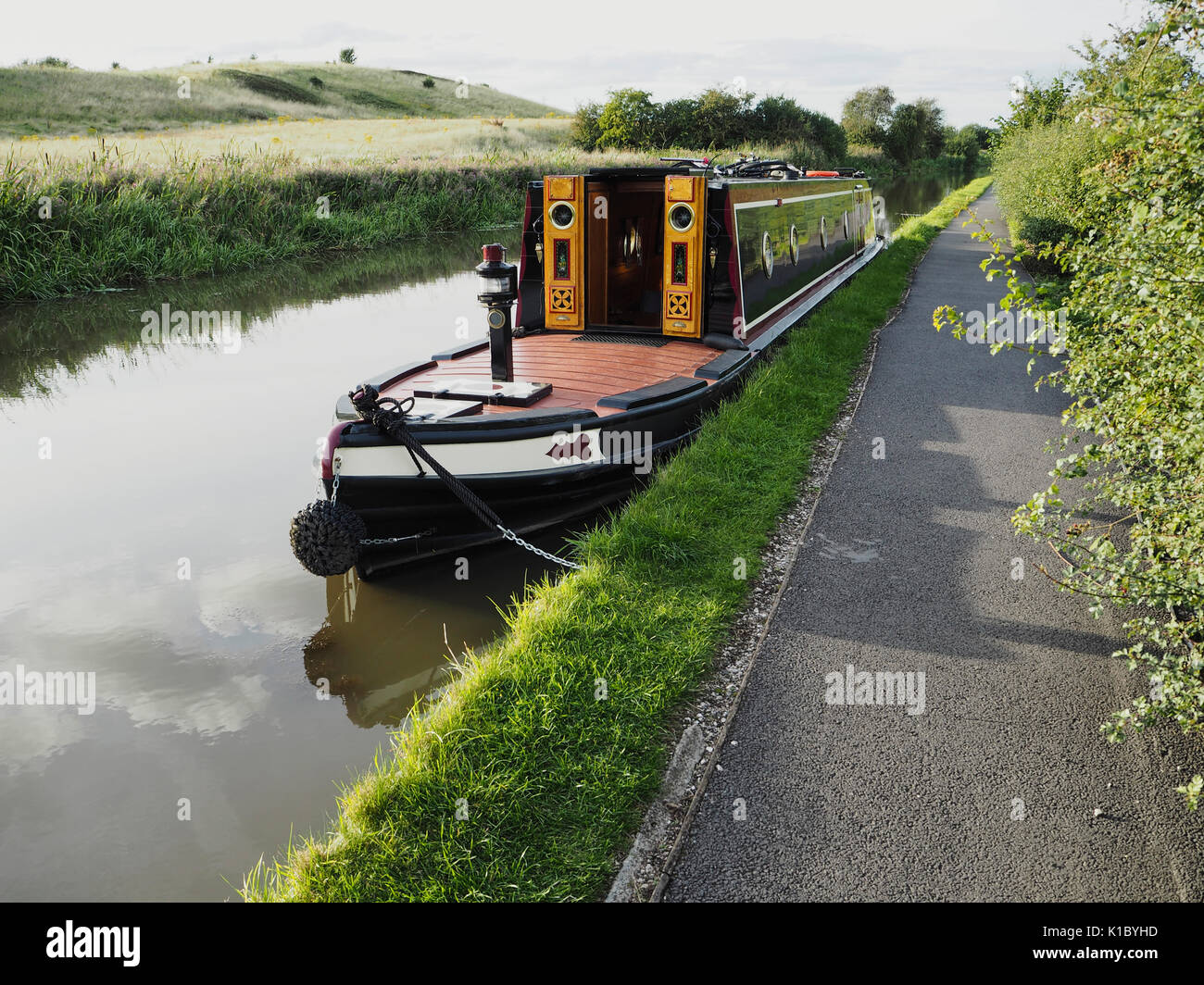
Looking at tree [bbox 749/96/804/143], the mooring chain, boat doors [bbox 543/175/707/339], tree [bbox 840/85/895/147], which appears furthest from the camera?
tree [bbox 840/85/895/147]

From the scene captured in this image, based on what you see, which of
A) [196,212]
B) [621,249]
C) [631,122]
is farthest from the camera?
[631,122]

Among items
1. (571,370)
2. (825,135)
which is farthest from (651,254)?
(825,135)

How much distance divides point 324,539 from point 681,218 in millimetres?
4091

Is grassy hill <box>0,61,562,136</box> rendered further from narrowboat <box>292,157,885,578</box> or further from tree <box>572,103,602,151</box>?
narrowboat <box>292,157,885,578</box>

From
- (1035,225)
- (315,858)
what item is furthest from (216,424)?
(1035,225)

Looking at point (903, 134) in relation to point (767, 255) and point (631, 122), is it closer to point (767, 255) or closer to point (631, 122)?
point (631, 122)

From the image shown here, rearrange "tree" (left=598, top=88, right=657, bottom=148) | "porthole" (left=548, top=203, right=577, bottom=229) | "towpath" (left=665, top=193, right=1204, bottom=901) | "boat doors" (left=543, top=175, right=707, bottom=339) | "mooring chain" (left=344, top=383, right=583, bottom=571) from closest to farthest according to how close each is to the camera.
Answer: "towpath" (left=665, top=193, right=1204, bottom=901) → "mooring chain" (left=344, top=383, right=583, bottom=571) → "boat doors" (left=543, top=175, right=707, bottom=339) → "porthole" (left=548, top=203, right=577, bottom=229) → "tree" (left=598, top=88, right=657, bottom=148)

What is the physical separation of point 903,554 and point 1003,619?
729 millimetres

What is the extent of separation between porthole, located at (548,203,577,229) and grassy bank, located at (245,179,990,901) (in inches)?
115

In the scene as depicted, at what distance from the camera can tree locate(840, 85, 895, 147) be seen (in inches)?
2292

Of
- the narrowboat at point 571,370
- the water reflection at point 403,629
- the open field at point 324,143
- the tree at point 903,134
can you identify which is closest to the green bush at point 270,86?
the open field at point 324,143

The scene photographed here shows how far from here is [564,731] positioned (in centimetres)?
331

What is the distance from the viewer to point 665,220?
716 centimetres

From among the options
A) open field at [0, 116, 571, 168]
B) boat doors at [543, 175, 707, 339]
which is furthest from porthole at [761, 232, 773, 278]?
open field at [0, 116, 571, 168]
